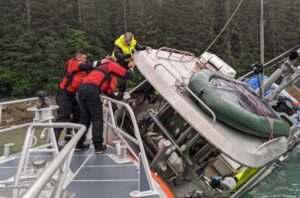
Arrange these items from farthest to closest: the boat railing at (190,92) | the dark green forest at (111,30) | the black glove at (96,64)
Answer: the dark green forest at (111,30), the black glove at (96,64), the boat railing at (190,92)

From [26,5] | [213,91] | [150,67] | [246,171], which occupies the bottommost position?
[246,171]

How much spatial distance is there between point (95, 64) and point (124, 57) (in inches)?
24.9

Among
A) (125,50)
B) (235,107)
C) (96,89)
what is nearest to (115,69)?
(96,89)

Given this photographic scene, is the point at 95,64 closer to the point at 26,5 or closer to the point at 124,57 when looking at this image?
the point at 124,57

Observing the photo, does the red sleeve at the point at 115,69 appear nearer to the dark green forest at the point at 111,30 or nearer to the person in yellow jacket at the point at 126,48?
the person in yellow jacket at the point at 126,48

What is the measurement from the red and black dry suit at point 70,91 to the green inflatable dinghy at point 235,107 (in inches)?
70.1

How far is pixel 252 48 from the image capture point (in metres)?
39.5

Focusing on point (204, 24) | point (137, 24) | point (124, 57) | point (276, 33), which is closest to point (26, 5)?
point (137, 24)

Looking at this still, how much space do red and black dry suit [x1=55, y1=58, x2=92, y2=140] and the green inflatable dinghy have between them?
1781 mm

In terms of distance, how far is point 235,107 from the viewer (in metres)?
4.40

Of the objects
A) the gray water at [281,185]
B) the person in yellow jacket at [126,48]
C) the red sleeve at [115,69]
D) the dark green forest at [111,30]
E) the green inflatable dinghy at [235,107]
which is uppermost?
the dark green forest at [111,30]

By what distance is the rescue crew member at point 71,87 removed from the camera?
5.85 metres

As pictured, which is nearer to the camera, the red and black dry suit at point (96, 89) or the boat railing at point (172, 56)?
the red and black dry suit at point (96, 89)

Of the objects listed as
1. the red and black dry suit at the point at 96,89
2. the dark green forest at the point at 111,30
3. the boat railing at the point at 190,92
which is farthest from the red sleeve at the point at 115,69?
the dark green forest at the point at 111,30
